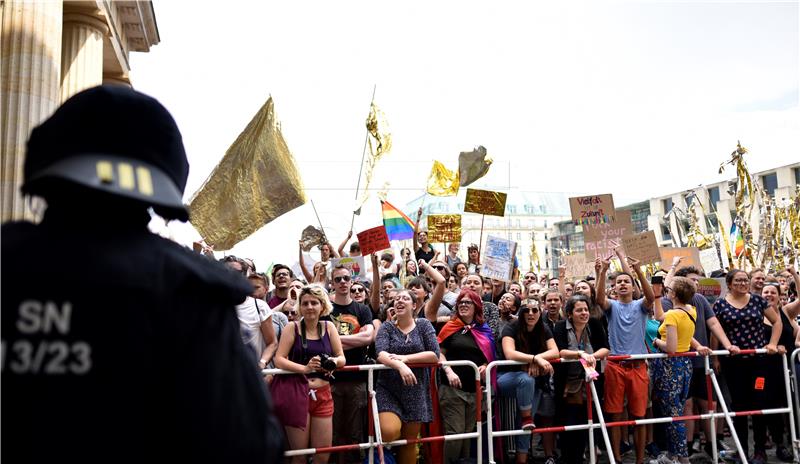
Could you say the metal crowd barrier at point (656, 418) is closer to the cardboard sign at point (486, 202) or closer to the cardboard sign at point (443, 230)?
the cardboard sign at point (443, 230)

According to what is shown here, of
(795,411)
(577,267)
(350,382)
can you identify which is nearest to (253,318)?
(350,382)

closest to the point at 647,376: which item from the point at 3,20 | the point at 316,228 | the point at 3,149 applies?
the point at 316,228

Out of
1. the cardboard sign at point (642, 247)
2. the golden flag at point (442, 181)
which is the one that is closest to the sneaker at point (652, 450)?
the cardboard sign at point (642, 247)

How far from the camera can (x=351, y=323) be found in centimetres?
834

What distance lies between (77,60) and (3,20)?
3773 millimetres

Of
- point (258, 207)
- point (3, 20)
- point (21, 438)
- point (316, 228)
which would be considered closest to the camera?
point (21, 438)

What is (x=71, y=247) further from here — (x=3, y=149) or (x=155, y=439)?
(x=3, y=149)

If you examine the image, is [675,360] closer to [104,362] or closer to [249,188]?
[249,188]

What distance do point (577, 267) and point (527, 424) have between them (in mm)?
6204

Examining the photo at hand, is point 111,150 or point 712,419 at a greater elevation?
point 111,150

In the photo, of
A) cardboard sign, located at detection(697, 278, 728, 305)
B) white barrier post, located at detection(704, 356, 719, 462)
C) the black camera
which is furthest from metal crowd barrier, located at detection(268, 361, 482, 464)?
cardboard sign, located at detection(697, 278, 728, 305)

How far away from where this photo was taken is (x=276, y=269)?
982 cm

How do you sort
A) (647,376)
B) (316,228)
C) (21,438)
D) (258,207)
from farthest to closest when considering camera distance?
(316,228) → (258,207) → (647,376) → (21,438)

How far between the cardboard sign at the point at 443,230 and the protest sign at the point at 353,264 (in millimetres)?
2153
